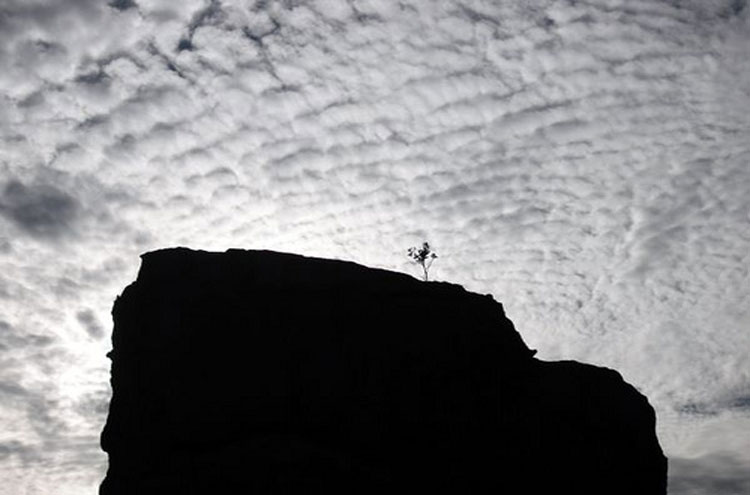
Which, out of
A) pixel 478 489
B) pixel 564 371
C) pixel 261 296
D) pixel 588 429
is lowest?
pixel 478 489

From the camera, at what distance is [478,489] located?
2523cm

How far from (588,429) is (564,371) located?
9.59 feet

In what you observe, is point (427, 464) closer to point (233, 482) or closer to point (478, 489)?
point (478, 489)

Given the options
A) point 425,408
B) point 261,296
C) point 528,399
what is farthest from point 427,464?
point 261,296

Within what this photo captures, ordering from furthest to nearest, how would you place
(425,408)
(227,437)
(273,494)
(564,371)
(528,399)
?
(564,371) → (528,399) → (425,408) → (227,437) → (273,494)

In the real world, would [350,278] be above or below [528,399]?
above

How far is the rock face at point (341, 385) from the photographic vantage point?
81.0ft

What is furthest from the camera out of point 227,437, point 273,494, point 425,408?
point 425,408

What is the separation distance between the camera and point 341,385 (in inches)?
996

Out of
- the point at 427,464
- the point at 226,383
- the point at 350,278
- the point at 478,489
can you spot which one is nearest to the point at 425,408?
the point at 427,464

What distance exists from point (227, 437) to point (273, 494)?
4125 mm

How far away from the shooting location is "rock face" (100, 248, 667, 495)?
24703 millimetres

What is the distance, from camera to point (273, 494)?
20875 millimetres

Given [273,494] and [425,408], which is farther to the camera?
[425,408]
